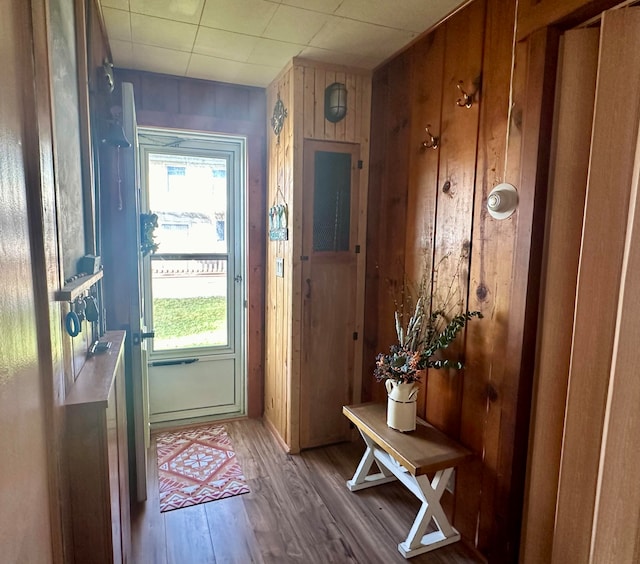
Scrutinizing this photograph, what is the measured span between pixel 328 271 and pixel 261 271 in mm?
678

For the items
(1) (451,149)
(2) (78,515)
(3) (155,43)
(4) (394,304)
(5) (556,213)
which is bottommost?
(2) (78,515)

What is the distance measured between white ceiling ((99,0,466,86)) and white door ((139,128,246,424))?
580 millimetres

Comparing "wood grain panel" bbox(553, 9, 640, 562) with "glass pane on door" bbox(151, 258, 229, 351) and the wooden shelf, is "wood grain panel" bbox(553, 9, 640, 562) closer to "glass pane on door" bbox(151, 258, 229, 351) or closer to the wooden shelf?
the wooden shelf

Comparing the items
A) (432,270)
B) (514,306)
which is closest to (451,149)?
(432,270)

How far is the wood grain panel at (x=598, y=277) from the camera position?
1.27 meters

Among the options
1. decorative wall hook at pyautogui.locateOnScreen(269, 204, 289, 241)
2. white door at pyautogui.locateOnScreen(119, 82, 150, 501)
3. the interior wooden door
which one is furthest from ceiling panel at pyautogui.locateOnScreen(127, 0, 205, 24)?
decorative wall hook at pyautogui.locateOnScreen(269, 204, 289, 241)

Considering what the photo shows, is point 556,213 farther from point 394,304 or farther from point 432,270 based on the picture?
point 394,304

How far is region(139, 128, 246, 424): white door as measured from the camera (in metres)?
3.01

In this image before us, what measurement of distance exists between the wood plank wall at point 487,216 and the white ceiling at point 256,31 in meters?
0.18

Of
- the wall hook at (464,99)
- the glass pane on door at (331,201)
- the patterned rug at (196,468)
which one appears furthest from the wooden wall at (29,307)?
the glass pane on door at (331,201)

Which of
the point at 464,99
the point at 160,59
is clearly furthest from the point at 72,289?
the point at 160,59

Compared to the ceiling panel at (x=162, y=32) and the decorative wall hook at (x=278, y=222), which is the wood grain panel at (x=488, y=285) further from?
the ceiling panel at (x=162, y=32)

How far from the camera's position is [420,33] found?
2.15 meters

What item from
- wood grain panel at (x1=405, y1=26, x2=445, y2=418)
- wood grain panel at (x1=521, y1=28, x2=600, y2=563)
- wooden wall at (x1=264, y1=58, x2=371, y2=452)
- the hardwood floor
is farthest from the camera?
wooden wall at (x1=264, y1=58, x2=371, y2=452)
